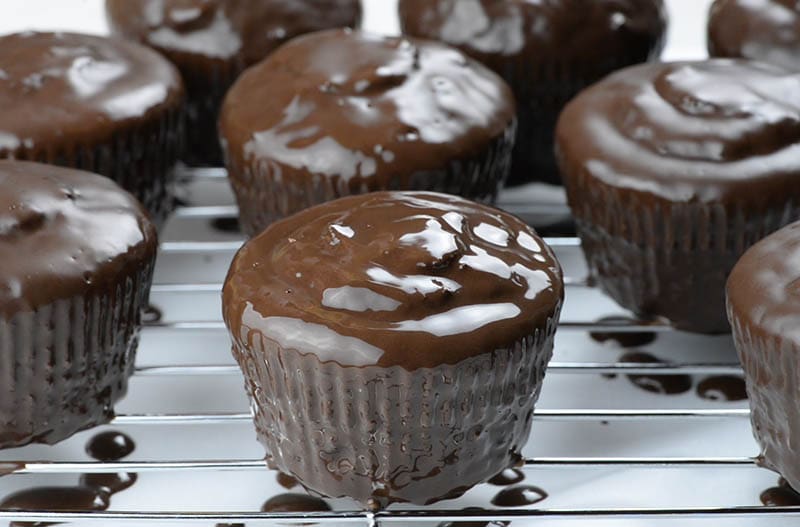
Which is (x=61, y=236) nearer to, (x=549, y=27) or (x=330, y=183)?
(x=330, y=183)

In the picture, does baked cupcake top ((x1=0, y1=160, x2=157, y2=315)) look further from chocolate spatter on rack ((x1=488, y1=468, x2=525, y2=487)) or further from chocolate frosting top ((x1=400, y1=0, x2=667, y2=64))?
chocolate frosting top ((x1=400, y1=0, x2=667, y2=64))

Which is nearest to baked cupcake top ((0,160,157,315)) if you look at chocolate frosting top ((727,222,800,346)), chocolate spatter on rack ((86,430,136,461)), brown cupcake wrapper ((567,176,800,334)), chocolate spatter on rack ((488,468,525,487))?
chocolate spatter on rack ((86,430,136,461))

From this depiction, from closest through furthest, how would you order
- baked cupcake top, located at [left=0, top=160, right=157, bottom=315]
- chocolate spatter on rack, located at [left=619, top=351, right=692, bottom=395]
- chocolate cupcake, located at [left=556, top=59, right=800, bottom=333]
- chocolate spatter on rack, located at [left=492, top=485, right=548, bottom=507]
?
baked cupcake top, located at [left=0, top=160, right=157, bottom=315] → chocolate spatter on rack, located at [left=492, top=485, right=548, bottom=507] → chocolate cupcake, located at [left=556, top=59, right=800, bottom=333] → chocolate spatter on rack, located at [left=619, top=351, right=692, bottom=395]

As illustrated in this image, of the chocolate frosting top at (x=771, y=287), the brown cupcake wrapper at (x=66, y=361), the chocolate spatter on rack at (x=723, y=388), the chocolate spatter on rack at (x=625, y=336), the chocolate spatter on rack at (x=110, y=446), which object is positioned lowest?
the chocolate spatter on rack at (x=110, y=446)

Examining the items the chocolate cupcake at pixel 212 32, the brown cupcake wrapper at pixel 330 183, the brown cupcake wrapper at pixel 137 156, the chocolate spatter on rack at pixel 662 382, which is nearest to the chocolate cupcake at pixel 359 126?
the brown cupcake wrapper at pixel 330 183

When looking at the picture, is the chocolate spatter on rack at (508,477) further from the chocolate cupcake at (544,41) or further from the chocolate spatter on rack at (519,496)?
the chocolate cupcake at (544,41)

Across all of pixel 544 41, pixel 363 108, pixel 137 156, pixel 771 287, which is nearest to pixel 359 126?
pixel 363 108
